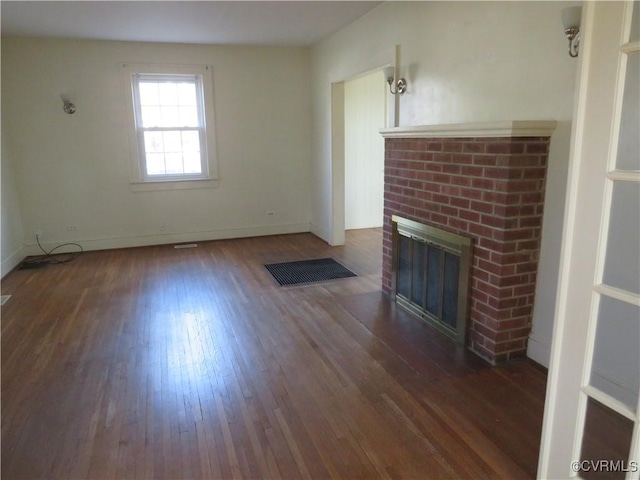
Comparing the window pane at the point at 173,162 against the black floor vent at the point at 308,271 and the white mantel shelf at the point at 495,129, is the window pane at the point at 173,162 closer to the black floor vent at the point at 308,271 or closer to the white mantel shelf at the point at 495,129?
the black floor vent at the point at 308,271

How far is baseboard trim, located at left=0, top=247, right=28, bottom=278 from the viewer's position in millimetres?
4469

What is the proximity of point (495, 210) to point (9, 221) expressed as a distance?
4.91m

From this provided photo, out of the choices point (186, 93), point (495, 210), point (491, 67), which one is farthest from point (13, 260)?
point (491, 67)

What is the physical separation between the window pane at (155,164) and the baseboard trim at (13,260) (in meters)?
1.67

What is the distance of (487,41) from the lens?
2732 mm

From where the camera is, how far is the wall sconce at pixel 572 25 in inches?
80.7

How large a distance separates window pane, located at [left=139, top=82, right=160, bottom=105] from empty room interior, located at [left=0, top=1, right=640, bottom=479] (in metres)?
0.04

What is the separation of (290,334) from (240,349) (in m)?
0.38

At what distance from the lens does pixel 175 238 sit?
583 cm

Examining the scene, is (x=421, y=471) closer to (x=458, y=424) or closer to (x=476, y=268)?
(x=458, y=424)

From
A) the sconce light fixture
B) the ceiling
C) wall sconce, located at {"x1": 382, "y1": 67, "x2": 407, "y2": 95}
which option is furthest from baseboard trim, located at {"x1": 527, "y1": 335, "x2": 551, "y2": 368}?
the sconce light fixture

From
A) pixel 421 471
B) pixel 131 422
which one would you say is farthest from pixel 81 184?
pixel 421 471

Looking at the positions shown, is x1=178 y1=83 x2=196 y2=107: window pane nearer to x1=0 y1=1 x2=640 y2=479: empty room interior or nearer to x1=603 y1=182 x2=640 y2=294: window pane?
x1=0 y1=1 x2=640 y2=479: empty room interior

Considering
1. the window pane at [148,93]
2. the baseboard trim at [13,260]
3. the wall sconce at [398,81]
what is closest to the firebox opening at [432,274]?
the wall sconce at [398,81]
